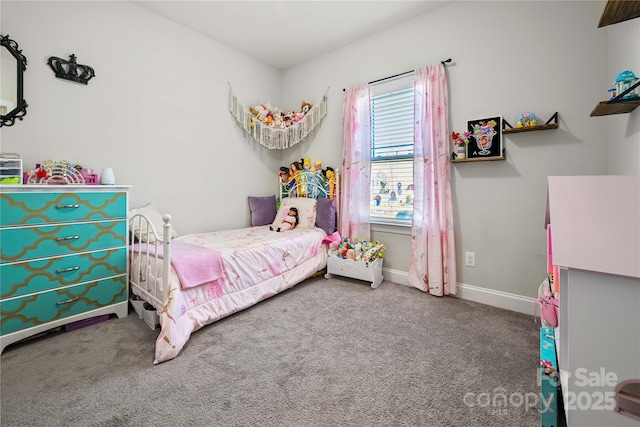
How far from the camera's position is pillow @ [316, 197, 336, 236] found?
320cm

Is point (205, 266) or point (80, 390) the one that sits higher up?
point (205, 266)

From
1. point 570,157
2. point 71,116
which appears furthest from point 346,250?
point 71,116

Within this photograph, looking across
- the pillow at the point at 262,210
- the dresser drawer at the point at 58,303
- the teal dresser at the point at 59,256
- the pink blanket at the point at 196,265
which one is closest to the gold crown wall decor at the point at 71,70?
the teal dresser at the point at 59,256

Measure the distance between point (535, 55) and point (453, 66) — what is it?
0.60 metres

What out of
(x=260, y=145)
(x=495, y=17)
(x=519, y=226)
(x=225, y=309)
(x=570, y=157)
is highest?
(x=495, y=17)

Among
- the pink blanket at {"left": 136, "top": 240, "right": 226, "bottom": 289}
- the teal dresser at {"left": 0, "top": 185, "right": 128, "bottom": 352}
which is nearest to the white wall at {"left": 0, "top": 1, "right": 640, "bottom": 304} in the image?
the teal dresser at {"left": 0, "top": 185, "right": 128, "bottom": 352}

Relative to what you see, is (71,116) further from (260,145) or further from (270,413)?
(270,413)

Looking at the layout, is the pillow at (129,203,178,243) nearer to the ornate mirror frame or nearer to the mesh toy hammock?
the ornate mirror frame

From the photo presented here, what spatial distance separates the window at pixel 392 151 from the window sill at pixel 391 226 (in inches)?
0.5

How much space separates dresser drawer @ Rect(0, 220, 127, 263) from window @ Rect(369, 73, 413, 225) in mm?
2427

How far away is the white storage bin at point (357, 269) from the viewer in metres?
2.75

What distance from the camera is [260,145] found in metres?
3.66

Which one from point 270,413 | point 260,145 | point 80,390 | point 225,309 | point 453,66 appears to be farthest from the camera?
point 260,145

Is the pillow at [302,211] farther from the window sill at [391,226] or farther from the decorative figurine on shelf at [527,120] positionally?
the decorative figurine on shelf at [527,120]
